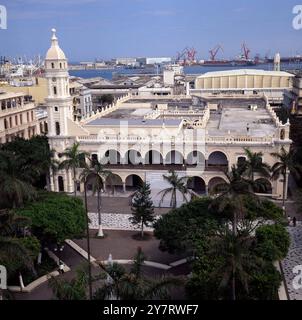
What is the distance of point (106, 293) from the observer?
16.4 metres

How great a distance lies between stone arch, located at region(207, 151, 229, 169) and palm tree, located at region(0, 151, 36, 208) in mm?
19916

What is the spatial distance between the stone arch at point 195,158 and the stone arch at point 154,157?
8.73ft

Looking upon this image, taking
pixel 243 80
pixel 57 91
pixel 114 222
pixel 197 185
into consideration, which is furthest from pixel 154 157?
pixel 243 80

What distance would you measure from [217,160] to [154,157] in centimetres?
622

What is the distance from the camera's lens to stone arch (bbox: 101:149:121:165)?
44844 mm

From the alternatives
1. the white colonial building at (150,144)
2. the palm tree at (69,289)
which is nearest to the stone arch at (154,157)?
the white colonial building at (150,144)

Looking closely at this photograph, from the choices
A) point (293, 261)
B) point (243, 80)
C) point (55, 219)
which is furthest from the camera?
point (243, 80)

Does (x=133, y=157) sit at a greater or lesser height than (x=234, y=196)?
lesser

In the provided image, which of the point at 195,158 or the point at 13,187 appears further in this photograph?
the point at 195,158

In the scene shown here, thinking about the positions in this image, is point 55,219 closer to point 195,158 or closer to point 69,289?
point 69,289

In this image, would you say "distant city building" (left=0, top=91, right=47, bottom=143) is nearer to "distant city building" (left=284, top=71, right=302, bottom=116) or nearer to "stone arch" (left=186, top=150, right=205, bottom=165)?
"stone arch" (left=186, top=150, right=205, bottom=165)

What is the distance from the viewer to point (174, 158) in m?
44.3

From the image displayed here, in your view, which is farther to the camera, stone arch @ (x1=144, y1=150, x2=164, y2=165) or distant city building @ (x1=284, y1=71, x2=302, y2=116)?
distant city building @ (x1=284, y1=71, x2=302, y2=116)

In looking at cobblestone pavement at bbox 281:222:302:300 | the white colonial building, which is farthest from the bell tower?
cobblestone pavement at bbox 281:222:302:300
